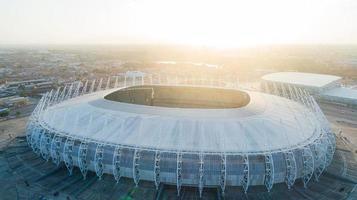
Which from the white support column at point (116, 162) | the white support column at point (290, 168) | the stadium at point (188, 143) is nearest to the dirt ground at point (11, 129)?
the stadium at point (188, 143)

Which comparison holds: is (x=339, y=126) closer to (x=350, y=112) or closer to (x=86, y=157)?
(x=350, y=112)

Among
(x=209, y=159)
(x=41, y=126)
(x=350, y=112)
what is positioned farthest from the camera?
(x=350, y=112)

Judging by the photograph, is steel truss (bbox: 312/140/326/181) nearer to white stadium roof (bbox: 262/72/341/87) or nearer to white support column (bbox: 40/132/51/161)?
white support column (bbox: 40/132/51/161)

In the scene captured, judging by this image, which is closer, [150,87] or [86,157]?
[86,157]

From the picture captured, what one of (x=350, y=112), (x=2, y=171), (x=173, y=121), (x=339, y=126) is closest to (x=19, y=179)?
(x=2, y=171)

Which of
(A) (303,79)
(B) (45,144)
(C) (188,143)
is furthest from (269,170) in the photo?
(A) (303,79)

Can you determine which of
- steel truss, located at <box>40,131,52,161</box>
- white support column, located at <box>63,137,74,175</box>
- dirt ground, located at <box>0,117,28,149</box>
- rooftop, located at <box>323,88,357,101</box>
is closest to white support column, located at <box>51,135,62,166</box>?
steel truss, located at <box>40,131,52,161</box>
